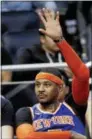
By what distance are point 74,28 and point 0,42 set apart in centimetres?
103

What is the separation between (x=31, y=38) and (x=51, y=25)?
1.63 metres

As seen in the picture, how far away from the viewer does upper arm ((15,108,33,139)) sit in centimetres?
398

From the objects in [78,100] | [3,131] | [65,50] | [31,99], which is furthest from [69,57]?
[31,99]

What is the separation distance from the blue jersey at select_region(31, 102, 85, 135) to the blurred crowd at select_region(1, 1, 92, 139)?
61 centimetres

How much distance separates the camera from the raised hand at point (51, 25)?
3981 mm

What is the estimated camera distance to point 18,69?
4840 mm

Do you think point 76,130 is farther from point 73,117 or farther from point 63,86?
point 63,86

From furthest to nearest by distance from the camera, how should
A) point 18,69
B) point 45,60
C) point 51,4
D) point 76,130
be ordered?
point 51,4
point 45,60
point 18,69
point 76,130

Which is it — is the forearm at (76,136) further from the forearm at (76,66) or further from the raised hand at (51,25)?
the raised hand at (51,25)

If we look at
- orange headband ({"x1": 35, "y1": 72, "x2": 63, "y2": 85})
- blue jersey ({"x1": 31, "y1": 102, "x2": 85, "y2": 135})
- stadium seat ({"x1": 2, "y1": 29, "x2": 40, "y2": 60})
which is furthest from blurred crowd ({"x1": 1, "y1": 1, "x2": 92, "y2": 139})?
blue jersey ({"x1": 31, "y1": 102, "x2": 85, "y2": 135})

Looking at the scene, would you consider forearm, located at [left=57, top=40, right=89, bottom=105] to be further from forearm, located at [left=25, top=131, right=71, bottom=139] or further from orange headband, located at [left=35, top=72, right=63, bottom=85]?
forearm, located at [left=25, top=131, right=71, bottom=139]

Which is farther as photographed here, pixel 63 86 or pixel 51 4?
pixel 51 4

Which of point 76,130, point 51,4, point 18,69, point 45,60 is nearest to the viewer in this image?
point 76,130

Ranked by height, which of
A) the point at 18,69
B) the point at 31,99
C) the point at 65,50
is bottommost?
the point at 31,99
